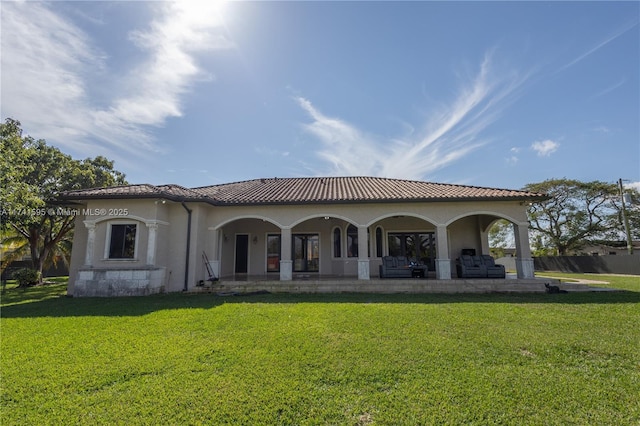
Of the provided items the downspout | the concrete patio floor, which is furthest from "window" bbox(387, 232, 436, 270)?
the downspout

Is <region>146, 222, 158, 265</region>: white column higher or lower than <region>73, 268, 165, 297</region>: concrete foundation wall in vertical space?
higher

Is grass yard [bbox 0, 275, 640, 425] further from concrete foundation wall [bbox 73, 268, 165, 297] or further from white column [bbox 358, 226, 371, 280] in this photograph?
white column [bbox 358, 226, 371, 280]

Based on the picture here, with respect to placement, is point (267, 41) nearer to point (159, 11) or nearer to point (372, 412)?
point (159, 11)

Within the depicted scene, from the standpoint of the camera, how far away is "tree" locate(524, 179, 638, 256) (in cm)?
2711

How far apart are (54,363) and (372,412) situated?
15.3ft

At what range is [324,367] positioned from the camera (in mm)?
4020

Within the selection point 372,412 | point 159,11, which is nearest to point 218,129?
point 159,11

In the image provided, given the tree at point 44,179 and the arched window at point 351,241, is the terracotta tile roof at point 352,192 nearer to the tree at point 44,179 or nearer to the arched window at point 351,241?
the arched window at point 351,241

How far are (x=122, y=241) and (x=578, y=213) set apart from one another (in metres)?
37.0

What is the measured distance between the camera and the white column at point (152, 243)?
1049cm

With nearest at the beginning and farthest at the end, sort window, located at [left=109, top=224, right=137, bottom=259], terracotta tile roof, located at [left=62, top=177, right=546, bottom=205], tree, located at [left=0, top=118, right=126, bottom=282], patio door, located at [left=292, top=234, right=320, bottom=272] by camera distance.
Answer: window, located at [left=109, top=224, right=137, bottom=259]
terracotta tile roof, located at [left=62, top=177, right=546, bottom=205]
tree, located at [left=0, top=118, right=126, bottom=282]
patio door, located at [left=292, top=234, right=320, bottom=272]

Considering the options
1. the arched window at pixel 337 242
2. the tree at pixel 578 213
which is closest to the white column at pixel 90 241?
the arched window at pixel 337 242

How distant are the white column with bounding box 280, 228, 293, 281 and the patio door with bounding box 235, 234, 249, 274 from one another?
13.3 feet

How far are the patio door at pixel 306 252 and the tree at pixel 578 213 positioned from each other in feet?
80.9
